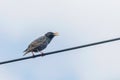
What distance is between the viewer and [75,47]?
55.4 feet

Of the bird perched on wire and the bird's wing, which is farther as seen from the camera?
the bird's wing

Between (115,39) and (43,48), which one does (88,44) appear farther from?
(43,48)

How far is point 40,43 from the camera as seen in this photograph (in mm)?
23000

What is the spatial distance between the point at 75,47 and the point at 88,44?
403 millimetres

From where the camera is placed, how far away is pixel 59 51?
17141 mm

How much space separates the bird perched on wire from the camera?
73.4 feet

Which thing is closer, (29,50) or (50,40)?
(29,50)

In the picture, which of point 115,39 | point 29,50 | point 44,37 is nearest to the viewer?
point 115,39

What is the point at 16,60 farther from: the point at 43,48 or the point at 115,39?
the point at 43,48

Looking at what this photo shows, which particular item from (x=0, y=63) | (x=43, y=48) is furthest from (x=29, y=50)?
(x=0, y=63)

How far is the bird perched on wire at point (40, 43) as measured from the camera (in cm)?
2238

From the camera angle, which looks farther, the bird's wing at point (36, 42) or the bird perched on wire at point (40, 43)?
the bird's wing at point (36, 42)

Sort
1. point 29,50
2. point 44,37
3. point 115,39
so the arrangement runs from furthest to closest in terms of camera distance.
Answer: point 44,37
point 29,50
point 115,39

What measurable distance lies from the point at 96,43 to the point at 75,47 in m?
0.65
